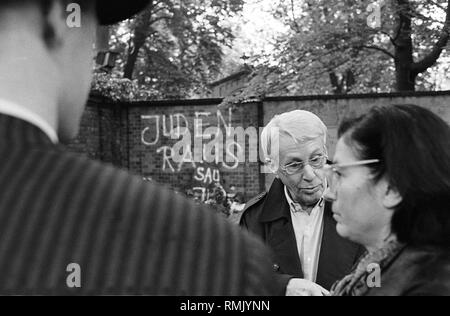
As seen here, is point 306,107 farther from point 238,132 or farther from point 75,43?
point 75,43

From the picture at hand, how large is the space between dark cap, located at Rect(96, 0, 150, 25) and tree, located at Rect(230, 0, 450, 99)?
10.9 m

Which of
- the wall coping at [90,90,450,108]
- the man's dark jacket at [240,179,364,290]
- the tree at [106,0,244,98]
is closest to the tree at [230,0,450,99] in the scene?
the wall coping at [90,90,450,108]

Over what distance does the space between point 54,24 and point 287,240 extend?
194 cm

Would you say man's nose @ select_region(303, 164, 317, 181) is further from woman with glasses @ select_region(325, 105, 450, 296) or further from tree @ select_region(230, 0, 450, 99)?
tree @ select_region(230, 0, 450, 99)

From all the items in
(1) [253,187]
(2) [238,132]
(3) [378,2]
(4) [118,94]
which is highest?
(3) [378,2]

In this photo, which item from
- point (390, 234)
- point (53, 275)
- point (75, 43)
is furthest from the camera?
point (390, 234)

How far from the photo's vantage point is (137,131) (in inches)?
518

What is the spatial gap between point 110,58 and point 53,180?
1311 centimetres

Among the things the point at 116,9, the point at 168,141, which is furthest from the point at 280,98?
the point at 116,9

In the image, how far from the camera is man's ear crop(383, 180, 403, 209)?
1843 mm

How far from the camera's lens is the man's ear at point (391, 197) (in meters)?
1.84

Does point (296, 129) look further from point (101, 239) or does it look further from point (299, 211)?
point (101, 239)

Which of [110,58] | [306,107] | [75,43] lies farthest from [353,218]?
[110,58]

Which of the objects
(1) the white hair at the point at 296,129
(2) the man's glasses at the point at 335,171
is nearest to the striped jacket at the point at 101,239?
(2) the man's glasses at the point at 335,171
